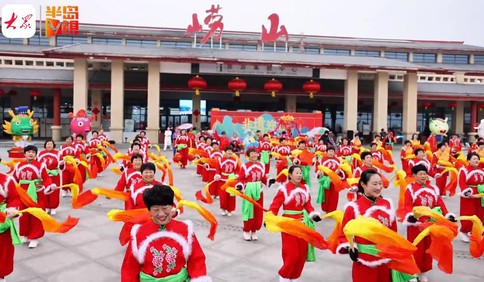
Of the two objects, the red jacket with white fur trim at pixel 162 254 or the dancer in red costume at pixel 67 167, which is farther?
the dancer in red costume at pixel 67 167

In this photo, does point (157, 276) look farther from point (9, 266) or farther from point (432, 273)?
point (432, 273)

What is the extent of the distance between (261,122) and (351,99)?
5.36m

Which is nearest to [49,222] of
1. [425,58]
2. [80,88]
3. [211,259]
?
[211,259]

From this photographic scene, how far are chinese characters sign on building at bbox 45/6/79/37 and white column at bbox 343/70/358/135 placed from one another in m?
17.6

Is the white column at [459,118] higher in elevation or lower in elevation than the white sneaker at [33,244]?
higher

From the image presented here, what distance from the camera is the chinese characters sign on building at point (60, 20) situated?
24750 millimetres

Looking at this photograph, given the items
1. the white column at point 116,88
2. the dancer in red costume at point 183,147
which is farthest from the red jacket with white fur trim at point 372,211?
the white column at point 116,88

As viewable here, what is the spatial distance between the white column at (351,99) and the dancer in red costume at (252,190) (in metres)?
15.9

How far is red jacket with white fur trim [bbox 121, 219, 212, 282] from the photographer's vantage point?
258 centimetres

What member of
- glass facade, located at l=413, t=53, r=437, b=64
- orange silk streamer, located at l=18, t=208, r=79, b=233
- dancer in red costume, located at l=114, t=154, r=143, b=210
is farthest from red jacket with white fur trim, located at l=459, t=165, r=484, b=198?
glass facade, located at l=413, t=53, r=437, b=64

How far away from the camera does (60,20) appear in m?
25.5

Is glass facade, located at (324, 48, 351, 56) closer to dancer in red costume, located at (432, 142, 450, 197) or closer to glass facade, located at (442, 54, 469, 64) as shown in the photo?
glass facade, located at (442, 54, 469, 64)

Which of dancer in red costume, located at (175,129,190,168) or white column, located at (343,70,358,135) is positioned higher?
white column, located at (343,70,358,135)

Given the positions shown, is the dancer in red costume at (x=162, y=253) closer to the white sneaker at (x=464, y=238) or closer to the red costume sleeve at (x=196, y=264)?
the red costume sleeve at (x=196, y=264)
